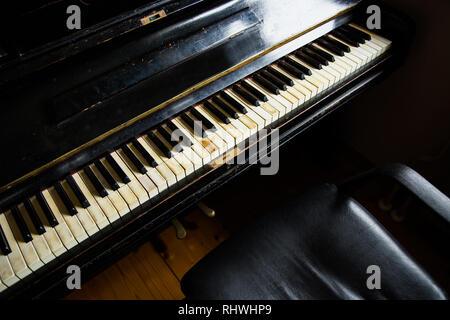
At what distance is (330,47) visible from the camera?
1.52m

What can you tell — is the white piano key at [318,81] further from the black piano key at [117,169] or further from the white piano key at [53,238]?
the white piano key at [53,238]

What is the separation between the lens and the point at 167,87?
1216mm

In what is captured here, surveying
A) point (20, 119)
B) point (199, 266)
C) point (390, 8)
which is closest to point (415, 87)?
point (390, 8)

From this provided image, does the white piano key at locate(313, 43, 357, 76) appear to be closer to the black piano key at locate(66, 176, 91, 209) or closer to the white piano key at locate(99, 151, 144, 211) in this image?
the white piano key at locate(99, 151, 144, 211)

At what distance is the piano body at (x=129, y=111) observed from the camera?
102 cm

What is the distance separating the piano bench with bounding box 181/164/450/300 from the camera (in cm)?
114

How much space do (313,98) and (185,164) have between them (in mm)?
638

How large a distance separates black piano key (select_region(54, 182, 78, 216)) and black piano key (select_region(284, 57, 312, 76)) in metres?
1.05

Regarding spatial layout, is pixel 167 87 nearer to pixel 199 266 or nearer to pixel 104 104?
pixel 104 104

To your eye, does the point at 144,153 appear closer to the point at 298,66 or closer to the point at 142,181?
the point at 142,181

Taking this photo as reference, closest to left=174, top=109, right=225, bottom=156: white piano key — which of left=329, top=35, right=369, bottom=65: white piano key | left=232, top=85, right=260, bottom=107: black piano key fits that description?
left=232, top=85, right=260, bottom=107: black piano key

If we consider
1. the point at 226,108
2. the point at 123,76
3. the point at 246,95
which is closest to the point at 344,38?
the point at 246,95

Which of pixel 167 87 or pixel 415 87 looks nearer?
pixel 167 87

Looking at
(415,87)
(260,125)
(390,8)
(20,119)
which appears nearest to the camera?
(20,119)
